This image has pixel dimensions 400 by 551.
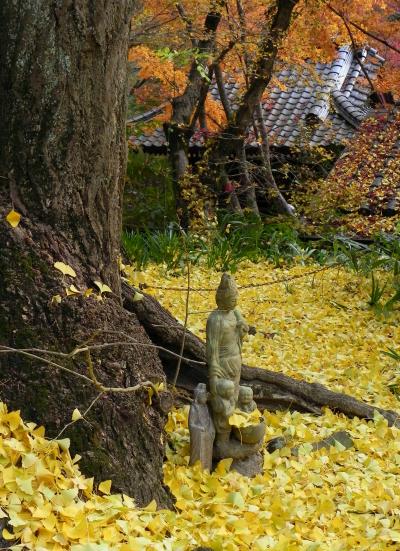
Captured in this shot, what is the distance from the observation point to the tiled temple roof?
1194cm

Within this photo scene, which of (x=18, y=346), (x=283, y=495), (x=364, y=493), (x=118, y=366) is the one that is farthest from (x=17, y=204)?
(x=364, y=493)

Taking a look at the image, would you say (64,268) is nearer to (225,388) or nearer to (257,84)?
(225,388)

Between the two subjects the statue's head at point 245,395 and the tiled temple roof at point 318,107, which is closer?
the statue's head at point 245,395

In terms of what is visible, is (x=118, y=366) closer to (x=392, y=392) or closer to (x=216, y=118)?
(x=392, y=392)

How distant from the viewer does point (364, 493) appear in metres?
3.22

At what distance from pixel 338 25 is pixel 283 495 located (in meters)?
7.97

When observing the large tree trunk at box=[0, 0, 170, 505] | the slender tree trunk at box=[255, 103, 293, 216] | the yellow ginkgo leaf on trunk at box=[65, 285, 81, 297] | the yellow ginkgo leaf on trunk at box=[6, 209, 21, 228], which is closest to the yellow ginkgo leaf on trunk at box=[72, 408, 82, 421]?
the large tree trunk at box=[0, 0, 170, 505]

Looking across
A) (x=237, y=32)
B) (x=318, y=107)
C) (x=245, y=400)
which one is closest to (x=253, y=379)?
(x=245, y=400)

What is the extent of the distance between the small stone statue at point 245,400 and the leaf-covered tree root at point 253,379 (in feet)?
2.26

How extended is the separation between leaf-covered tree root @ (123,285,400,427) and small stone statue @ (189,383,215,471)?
764mm

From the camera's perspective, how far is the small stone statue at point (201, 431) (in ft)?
10.3

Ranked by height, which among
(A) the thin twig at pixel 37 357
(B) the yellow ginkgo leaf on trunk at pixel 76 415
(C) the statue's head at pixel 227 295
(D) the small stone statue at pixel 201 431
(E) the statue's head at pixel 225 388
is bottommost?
(D) the small stone statue at pixel 201 431

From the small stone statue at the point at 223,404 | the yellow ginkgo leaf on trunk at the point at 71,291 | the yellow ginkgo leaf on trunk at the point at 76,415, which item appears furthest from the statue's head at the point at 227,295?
the yellow ginkgo leaf on trunk at the point at 76,415

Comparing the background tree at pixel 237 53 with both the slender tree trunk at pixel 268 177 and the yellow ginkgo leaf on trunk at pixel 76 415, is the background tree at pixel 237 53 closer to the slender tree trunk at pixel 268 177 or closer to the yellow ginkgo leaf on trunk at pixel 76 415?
the slender tree trunk at pixel 268 177
